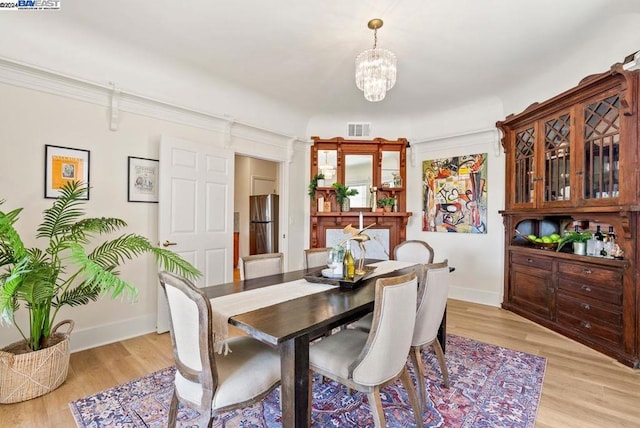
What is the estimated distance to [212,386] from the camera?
1.35 meters

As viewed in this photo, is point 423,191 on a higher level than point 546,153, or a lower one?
lower

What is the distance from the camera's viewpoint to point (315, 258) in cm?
295

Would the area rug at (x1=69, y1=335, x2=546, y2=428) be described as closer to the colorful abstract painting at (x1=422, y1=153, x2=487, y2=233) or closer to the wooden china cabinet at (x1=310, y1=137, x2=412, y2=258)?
the colorful abstract painting at (x1=422, y1=153, x2=487, y2=233)

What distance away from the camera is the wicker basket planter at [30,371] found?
6.38ft

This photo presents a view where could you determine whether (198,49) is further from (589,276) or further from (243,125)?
(589,276)

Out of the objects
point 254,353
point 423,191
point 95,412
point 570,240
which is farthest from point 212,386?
point 423,191

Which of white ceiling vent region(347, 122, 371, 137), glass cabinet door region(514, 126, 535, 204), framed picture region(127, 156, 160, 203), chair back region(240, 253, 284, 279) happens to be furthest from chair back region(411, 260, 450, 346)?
white ceiling vent region(347, 122, 371, 137)

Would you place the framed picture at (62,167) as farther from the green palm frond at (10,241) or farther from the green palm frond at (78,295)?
the green palm frond at (78,295)

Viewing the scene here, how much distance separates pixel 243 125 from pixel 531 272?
12.7ft

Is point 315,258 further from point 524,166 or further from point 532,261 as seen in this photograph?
point 524,166

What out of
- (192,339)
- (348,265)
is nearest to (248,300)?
(192,339)

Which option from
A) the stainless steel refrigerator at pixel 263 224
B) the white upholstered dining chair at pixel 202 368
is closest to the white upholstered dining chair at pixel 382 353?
the white upholstered dining chair at pixel 202 368

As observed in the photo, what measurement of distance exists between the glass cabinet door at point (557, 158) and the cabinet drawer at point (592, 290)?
2.73 feet

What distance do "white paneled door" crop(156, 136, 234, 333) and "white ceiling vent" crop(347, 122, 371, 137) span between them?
6.53 feet
